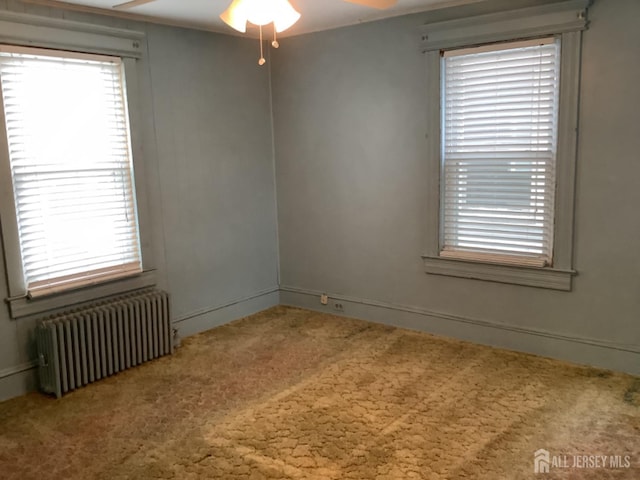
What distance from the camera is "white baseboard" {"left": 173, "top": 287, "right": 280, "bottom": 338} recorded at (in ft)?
15.8

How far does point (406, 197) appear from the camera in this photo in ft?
15.4

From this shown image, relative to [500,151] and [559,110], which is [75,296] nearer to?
[500,151]

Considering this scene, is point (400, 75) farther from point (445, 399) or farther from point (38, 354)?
point (38, 354)

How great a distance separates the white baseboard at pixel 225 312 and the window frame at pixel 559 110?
5.95 feet

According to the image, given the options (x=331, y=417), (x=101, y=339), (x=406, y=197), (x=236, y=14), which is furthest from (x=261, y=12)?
(x=101, y=339)

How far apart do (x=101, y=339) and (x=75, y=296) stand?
373mm

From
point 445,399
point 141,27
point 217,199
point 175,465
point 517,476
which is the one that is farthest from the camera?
point 217,199

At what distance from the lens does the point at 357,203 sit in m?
5.02

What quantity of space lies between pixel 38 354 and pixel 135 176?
1.47m

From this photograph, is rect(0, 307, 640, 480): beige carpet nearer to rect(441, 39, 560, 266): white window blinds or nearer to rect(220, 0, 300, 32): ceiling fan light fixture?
rect(441, 39, 560, 266): white window blinds

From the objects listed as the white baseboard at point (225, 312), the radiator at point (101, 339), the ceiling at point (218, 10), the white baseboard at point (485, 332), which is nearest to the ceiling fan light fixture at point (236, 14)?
the ceiling at point (218, 10)

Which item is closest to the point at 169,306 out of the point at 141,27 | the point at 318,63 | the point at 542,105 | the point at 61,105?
the point at 61,105

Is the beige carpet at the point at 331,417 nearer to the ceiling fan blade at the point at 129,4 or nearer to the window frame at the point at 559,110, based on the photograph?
the window frame at the point at 559,110

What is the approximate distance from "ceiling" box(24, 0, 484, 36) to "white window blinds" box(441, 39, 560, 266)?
0.54 m
